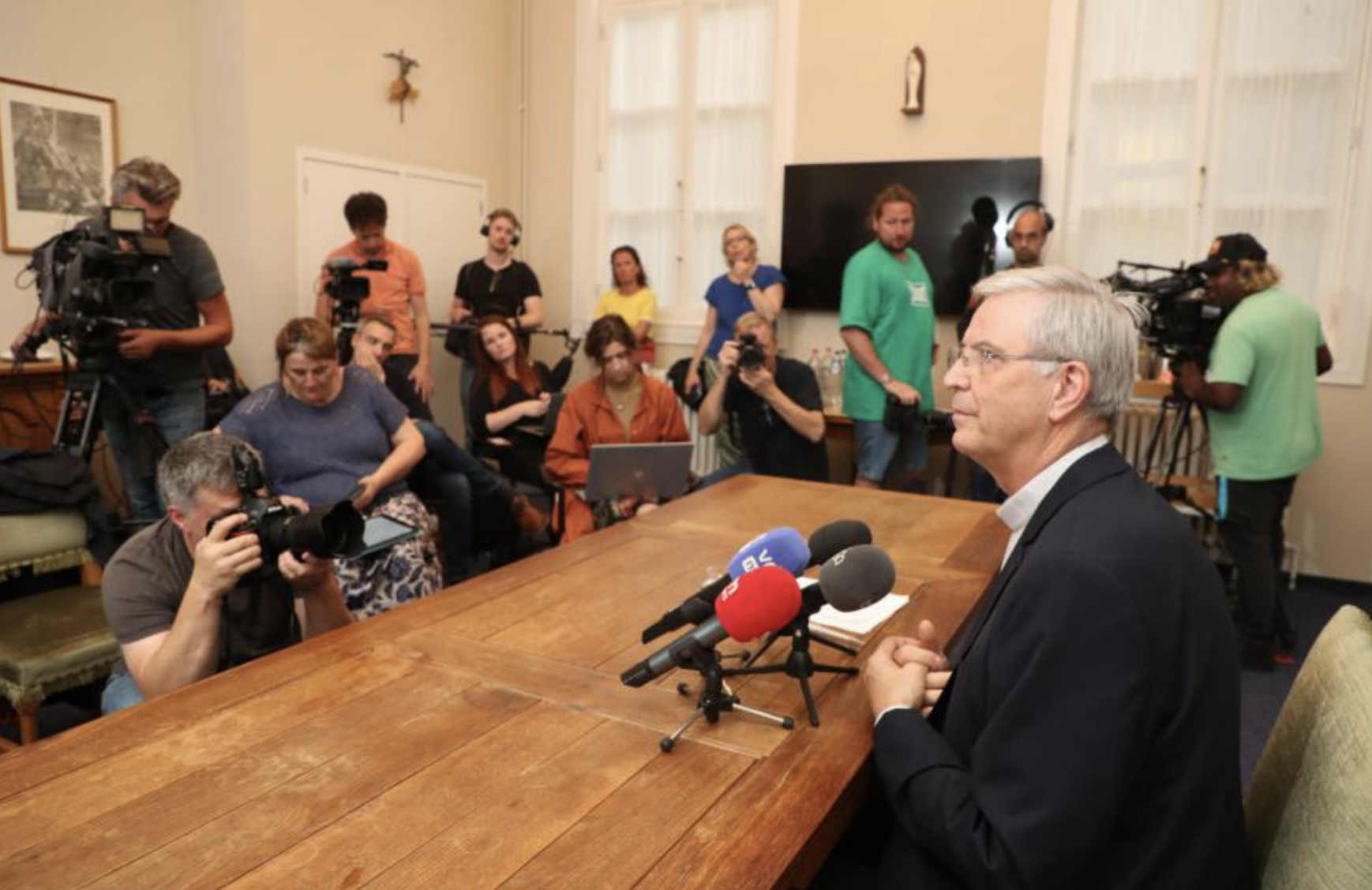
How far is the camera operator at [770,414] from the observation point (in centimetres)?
339

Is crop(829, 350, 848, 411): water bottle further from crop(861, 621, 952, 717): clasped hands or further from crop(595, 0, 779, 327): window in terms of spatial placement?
crop(861, 621, 952, 717): clasped hands

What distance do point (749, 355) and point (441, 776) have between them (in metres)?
2.38

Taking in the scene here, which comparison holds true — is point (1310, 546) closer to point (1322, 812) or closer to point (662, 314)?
point (662, 314)

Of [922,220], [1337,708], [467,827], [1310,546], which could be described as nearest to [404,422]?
[467,827]

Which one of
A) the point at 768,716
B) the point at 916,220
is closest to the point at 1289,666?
the point at 916,220

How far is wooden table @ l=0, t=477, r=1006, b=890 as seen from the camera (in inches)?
36.6

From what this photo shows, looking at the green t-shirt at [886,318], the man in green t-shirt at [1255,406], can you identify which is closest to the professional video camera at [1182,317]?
the man in green t-shirt at [1255,406]

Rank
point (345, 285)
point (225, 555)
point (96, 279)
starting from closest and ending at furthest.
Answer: point (225, 555) < point (96, 279) < point (345, 285)

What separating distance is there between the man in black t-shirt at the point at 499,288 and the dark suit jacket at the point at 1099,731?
14.9 feet

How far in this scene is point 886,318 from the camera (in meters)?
3.89

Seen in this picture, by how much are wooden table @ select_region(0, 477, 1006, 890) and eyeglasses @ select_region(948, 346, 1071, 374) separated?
0.50m

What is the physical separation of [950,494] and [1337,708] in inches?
149

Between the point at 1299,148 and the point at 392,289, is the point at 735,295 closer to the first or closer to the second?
the point at 392,289

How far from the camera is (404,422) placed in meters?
2.99
